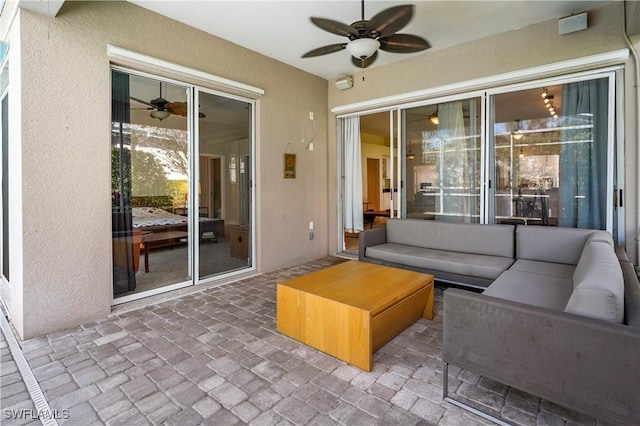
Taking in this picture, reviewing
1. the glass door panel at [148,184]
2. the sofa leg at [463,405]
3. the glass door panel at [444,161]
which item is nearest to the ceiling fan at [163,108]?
the glass door panel at [148,184]

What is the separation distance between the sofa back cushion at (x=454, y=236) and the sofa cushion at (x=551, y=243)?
12cm

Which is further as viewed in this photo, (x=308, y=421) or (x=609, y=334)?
(x=308, y=421)

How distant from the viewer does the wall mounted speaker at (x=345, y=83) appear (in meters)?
5.37

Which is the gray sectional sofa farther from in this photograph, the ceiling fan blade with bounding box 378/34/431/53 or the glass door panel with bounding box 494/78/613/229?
the ceiling fan blade with bounding box 378/34/431/53

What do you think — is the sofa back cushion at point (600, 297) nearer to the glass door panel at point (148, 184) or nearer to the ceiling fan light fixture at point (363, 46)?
the ceiling fan light fixture at point (363, 46)

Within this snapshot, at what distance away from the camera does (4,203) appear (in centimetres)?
367

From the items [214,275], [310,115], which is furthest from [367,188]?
[214,275]

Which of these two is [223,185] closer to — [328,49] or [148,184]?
[148,184]

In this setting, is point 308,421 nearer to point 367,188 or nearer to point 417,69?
point 417,69

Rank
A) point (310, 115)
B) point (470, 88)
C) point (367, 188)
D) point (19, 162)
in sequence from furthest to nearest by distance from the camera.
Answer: point (367, 188) → point (310, 115) → point (470, 88) → point (19, 162)

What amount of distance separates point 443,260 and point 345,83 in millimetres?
3248

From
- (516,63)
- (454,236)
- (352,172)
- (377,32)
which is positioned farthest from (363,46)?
(352,172)

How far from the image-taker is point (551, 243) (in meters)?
3.46

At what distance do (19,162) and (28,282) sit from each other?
39.4 inches
